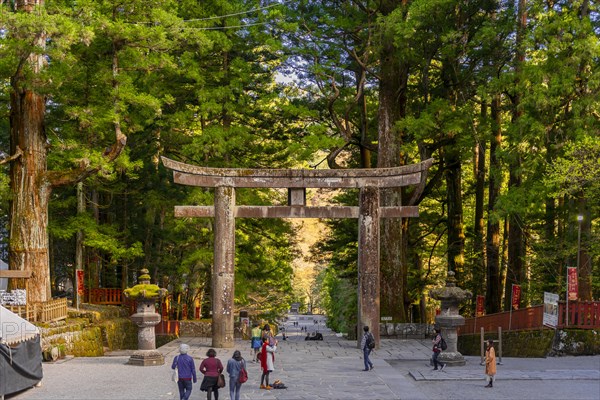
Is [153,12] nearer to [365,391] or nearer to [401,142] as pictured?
[401,142]

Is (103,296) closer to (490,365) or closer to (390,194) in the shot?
(390,194)

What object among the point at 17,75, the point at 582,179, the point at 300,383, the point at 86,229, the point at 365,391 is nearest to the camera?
the point at 365,391

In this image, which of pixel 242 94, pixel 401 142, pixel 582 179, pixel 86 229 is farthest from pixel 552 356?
pixel 86 229

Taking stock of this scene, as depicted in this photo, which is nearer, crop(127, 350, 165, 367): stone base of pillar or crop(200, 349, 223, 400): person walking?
crop(200, 349, 223, 400): person walking

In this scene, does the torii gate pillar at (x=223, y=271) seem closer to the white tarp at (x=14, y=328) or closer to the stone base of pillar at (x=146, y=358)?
the stone base of pillar at (x=146, y=358)

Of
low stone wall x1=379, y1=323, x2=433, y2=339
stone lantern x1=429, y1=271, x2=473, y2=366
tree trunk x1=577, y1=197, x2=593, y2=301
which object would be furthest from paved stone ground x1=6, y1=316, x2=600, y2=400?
low stone wall x1=379, y1=323, x2=433, y2=339

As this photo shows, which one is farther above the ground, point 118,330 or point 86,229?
point 86,229

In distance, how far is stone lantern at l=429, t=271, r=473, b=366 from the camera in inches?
814

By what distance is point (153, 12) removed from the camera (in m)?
25.0

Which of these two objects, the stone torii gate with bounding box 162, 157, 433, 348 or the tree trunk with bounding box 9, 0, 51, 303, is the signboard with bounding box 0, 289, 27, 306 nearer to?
the tree trunk with bounding box 9, 0, 51, 303

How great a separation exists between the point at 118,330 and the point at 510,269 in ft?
59.3

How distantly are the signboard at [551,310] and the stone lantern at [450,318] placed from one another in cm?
301

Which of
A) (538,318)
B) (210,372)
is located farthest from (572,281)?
(210,372)

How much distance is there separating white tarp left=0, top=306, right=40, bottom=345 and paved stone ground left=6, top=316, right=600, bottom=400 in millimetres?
1227
